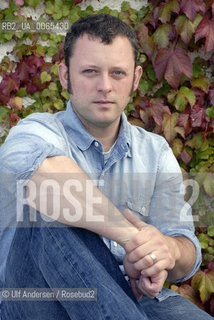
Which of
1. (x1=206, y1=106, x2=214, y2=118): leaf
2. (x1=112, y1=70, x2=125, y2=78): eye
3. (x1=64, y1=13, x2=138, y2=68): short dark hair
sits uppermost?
(x1=64, y1=13, x2=138, y2=68): short dark hair

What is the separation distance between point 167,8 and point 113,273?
1.48 metres

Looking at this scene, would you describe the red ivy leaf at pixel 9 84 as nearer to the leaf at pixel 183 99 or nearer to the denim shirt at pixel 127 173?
the denim shirt at pixel 127 173

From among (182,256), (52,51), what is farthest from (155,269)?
(52,51)

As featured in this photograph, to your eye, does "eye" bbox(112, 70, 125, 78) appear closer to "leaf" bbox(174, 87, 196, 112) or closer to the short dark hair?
the short dark hair

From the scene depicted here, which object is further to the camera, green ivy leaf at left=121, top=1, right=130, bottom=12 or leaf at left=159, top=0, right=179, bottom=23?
green ivy leaf at left=121, top=1, right=130, bottom=12

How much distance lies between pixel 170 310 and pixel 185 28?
1.41m

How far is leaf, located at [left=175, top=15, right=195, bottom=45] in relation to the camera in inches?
86.0

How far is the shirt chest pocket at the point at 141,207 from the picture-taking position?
1.73 m

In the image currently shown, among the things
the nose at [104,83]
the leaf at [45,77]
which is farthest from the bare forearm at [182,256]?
the leaf at [45,77]

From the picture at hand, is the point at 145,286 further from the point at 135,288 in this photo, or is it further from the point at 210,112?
the point at 210,112

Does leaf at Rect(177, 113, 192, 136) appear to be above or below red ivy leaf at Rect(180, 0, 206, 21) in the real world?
below

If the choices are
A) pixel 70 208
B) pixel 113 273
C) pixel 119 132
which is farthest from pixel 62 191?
pixel 119 132

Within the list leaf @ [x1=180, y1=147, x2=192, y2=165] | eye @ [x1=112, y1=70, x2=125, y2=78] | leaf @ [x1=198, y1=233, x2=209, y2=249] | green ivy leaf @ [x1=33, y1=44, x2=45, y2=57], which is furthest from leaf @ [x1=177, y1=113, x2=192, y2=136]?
green ivy leaf @ [x1=33, y1=44, x2=45, y2=57]

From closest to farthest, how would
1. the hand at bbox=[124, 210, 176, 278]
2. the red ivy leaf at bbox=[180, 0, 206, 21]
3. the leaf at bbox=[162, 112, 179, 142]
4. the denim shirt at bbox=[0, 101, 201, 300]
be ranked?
the hand at bbox=[124, 210, 176, 278] → the denim shirt at bbox=[0, 101, 201, 300] → the red ivy leaf at bbox=[180, 0, 206, 21] → the leaf at bbox=[162, 112, 179, 142]
